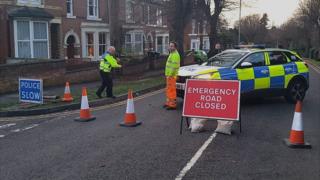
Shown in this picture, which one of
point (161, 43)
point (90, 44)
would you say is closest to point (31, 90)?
point (90, 44)

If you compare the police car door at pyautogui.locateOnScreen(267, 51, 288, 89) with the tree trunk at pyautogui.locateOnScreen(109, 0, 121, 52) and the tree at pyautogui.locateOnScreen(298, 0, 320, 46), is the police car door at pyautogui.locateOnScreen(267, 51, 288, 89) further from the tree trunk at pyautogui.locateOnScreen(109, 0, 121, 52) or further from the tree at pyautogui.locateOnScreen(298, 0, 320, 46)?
the tree at pyautogui.locateOnScreen(298, 0, 320, 46)

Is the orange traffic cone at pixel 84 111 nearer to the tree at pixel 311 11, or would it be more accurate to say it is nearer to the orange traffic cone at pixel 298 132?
the orange traffic cone at pixel 298 132

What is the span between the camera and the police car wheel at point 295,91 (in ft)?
40.0

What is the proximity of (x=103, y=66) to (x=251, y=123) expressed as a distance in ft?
18.0

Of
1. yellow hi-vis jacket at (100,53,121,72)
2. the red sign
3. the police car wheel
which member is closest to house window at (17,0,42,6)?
yellow hi-vis jacket at (100,53,121,72)

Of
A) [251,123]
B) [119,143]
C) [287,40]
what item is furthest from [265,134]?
[287,40]

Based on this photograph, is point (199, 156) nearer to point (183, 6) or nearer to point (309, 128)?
point (309, 128)

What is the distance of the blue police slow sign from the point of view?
11906 millimetres

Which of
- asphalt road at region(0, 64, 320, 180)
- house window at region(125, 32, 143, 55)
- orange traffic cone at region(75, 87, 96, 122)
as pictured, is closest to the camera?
asphalt road at region(0, 64, 320, 180)

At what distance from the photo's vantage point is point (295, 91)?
12312mm

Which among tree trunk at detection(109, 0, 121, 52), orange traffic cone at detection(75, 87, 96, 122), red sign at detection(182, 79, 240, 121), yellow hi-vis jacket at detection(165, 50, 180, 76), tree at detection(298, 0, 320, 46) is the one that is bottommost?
orange traffic cone at detection(75, 87, 96, 122)

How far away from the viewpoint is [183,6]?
25141 millimetres

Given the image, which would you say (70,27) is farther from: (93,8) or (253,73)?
(253,73)

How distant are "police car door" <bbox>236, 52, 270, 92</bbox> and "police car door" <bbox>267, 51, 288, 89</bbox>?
19 centimetres
